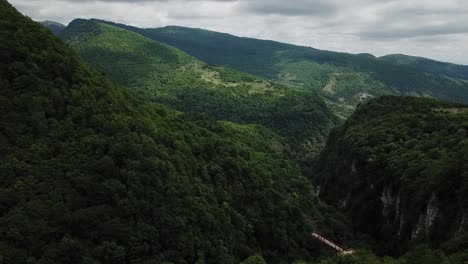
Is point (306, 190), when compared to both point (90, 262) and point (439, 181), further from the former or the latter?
point (90, 262)

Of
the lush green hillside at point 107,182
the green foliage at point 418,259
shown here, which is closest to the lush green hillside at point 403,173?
the green foliage at point 418,259

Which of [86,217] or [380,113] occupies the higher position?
[380,113]

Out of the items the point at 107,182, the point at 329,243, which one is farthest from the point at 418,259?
the point at 107,182

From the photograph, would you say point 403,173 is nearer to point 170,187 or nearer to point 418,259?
point 418,259

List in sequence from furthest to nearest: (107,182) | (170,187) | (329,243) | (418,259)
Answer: (329,243) → (170,187) → (107,182) → (418,259)

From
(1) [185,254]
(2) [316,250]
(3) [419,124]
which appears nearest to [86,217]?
(1) [185,254]

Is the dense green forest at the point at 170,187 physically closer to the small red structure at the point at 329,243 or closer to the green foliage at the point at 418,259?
the green foliage at the point at 418,259

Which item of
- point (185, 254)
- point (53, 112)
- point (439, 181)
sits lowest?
→ point (185, 254)
